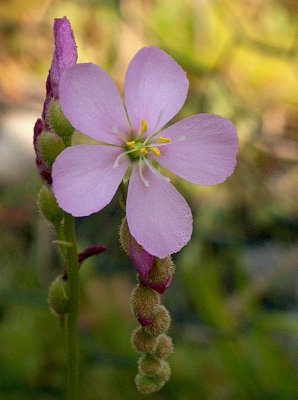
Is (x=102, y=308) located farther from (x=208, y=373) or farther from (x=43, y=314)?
(x=208, y=373)

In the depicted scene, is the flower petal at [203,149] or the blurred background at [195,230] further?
the blurred background at [195,230]

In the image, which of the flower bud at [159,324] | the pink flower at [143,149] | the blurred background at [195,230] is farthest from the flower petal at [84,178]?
the blurred background at [195,230]

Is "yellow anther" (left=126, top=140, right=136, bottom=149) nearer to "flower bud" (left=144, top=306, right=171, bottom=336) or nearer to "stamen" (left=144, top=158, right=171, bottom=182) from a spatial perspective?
"stamen" (left=144, top=158, right=171, bottom=182)

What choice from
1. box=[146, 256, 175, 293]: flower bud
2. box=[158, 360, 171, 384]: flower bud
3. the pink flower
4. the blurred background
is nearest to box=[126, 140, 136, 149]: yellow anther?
the pink flower

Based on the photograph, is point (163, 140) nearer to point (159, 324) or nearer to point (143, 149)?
point (143, 149)

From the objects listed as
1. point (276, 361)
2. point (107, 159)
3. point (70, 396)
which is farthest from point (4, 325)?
point (107, 159)

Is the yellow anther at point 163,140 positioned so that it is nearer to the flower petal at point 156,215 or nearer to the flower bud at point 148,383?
the flower petal at point 156,215
